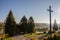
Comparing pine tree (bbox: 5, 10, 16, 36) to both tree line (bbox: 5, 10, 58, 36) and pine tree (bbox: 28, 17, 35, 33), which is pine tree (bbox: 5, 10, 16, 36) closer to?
tree line (bbox: 5, 10, 58, 36)

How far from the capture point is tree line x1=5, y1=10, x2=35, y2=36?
9.09 metres

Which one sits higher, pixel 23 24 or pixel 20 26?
pixel 23 24

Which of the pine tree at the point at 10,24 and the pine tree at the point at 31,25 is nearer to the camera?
the pine tree at the point at 31,25

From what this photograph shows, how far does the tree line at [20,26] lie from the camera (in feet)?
29.8

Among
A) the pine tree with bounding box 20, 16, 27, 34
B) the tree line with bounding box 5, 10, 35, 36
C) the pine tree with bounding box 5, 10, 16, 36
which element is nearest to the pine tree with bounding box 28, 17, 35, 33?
the tree line with bounding box 5, 10, 35, 36

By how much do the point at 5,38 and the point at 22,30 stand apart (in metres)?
1.88

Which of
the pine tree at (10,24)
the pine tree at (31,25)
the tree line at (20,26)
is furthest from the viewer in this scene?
the pine tree at (10,24)

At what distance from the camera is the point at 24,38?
7461mm

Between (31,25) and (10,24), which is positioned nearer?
(31,25)

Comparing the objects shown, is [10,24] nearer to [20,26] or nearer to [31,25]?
[20,26]

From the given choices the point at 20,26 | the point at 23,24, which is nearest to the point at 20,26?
the point at 20,26

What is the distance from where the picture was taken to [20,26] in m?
9.43

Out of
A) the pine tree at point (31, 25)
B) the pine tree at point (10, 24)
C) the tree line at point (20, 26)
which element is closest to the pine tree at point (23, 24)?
the tree line at point (20, 26)

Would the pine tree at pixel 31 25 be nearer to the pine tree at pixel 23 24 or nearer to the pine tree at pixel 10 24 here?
the pine tree at pixel 23 24
